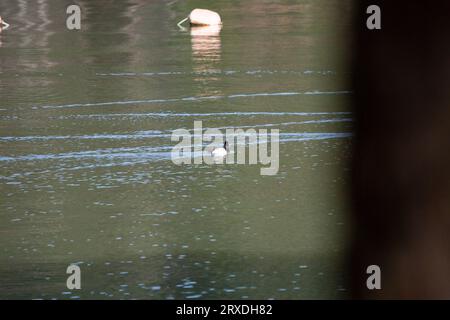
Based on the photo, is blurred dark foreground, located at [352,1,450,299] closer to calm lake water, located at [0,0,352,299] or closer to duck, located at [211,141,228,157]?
calm lake water, located at [0,0,352,299]

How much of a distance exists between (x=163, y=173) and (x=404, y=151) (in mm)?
10688

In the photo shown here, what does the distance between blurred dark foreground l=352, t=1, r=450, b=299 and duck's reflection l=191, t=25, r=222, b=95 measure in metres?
14.9

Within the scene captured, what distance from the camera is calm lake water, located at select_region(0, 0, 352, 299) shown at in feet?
27.0

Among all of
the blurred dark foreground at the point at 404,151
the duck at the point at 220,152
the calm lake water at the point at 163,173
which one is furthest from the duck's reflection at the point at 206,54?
the blurred dark foreground at the point at 404,151

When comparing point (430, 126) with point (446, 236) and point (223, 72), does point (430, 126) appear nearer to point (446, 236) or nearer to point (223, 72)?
point (446, 236)

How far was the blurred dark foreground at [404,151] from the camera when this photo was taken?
2.68ft

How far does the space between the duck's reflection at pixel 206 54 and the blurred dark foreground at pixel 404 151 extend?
49.0 ft

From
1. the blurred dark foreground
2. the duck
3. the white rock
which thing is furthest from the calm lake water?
the white rock

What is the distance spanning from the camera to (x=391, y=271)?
83cm

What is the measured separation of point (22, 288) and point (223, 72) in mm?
10162

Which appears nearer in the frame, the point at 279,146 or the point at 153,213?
the point at 153,213

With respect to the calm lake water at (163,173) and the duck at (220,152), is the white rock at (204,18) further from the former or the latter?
the duck at (220,152)

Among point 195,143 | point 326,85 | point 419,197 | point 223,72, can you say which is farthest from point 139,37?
point 419,197
